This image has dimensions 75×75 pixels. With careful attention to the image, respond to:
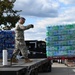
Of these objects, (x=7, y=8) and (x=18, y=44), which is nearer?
(x=18, y=44)

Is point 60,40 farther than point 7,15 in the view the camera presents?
No

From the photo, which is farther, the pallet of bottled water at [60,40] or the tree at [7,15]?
the tree at [7,15]

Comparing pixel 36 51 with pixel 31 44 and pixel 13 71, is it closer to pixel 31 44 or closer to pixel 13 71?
pixel 31 44

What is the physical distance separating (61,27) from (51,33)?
2.21 ft

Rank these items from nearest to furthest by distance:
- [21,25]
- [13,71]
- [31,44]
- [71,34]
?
[13,71], [21,25], [71,34], [31,44]

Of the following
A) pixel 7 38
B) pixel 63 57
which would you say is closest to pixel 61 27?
pixel 63 57

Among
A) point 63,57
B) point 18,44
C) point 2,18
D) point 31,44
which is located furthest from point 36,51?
point 18,44

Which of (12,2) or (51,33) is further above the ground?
(12,2)

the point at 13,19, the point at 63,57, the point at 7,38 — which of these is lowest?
the point at 63,57

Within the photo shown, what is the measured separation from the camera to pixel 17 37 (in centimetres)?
1112

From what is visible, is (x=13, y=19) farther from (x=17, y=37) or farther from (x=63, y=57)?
(x=17, y=37)

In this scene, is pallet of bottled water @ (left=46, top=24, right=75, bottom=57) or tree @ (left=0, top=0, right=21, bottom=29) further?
tree @ (left=0, top=0, right=21, bottom=29)

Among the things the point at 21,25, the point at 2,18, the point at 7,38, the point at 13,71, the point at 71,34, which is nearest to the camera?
the point at 13,71

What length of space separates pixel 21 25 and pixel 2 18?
1247 centimetres
